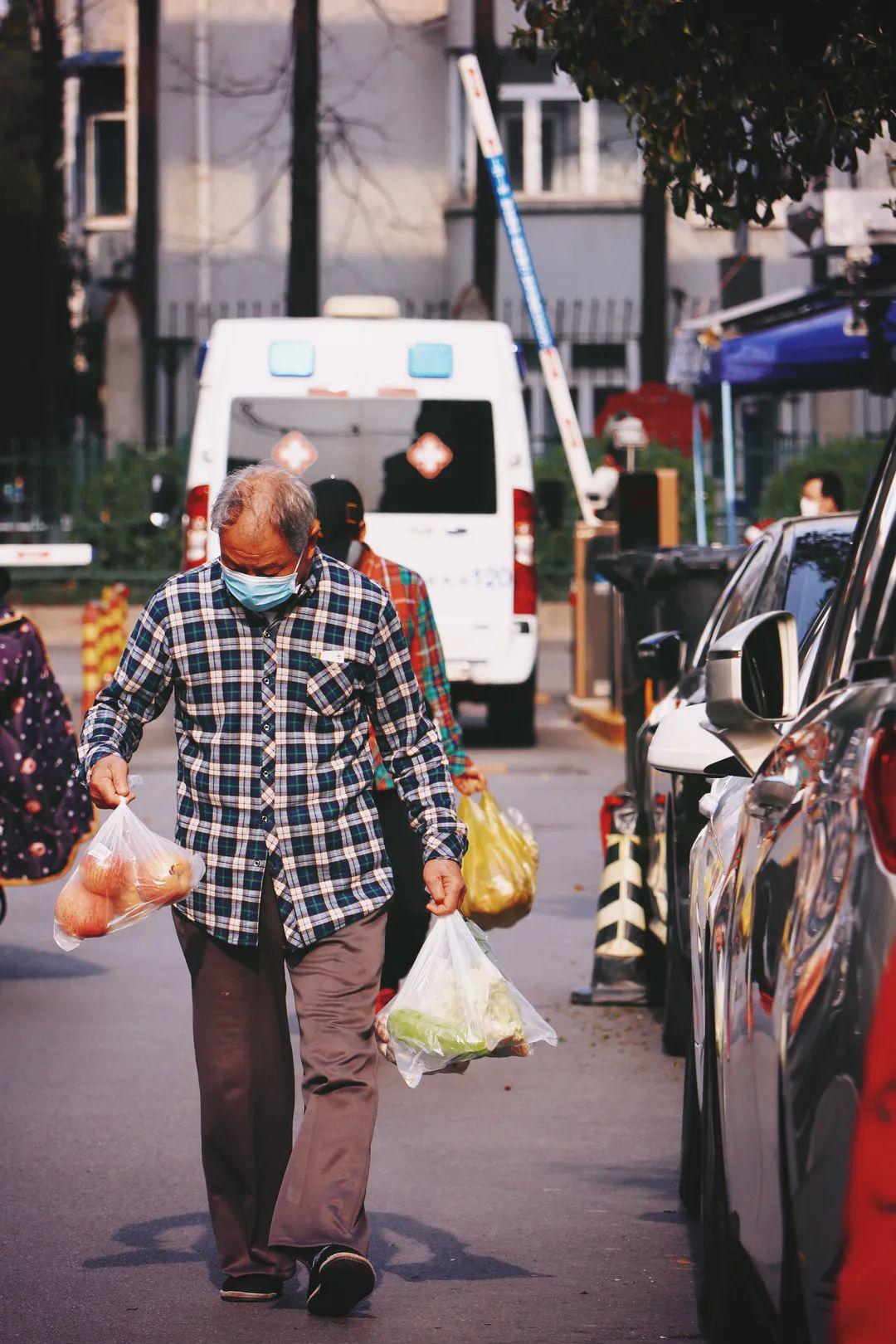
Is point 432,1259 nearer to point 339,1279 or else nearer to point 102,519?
point 339,1279

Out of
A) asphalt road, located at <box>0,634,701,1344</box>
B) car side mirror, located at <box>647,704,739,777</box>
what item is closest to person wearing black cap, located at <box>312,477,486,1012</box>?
asphalt road, located at <box>0,634,701,1344</box>

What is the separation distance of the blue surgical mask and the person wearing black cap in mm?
2374

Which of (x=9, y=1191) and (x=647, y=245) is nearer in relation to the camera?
(x=9, y=1191)

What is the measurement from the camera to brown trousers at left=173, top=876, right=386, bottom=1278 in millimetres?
5125

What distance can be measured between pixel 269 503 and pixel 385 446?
11.7 metres

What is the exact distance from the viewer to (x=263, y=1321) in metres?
5.08

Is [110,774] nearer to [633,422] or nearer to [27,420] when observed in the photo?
[633,422]

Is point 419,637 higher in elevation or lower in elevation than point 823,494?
higher

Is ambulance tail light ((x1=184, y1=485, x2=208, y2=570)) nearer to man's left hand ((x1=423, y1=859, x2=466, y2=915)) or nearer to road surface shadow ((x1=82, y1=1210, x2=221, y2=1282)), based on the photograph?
road surface shadow ((x1=82, y1=1210, x2=221, y2=1282))

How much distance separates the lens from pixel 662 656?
8.77m

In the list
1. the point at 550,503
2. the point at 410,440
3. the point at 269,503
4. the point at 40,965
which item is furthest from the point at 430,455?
the point at 269,503

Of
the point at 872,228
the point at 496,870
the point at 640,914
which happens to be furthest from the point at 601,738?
the point at 496,870

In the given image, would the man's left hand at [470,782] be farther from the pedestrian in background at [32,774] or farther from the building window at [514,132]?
the building window at [514,132]

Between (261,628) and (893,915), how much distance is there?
7.86 feet
